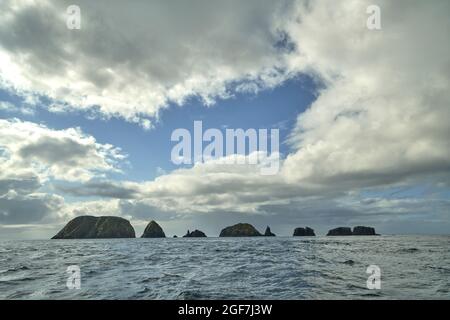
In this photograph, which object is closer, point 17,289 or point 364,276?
point 17,289

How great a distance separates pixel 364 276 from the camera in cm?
2323
